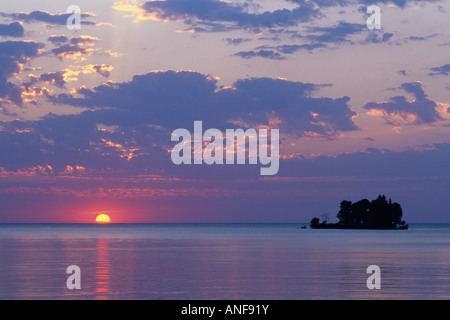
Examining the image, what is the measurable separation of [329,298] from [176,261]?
3953 centimetres

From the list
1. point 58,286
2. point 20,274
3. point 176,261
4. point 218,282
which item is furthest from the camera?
point 176,261

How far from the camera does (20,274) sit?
212 feet

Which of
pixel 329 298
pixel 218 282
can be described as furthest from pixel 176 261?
pixel 329 298

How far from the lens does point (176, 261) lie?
84.3m

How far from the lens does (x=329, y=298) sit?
1853 inches

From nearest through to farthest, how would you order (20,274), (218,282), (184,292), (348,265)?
(184,292)
(218,282)
(20,274)
(348,265)
